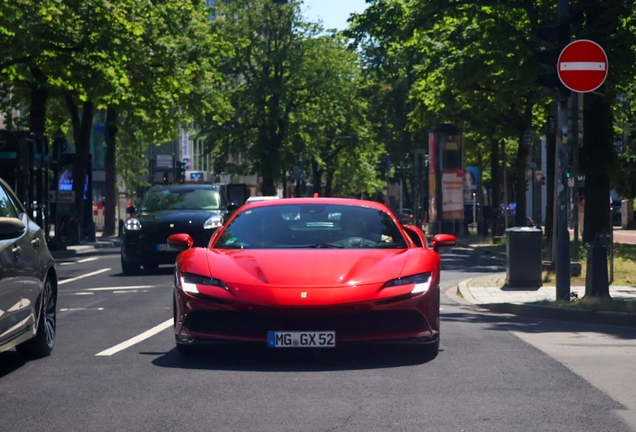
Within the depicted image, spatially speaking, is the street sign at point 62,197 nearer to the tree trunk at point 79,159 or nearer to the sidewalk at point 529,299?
the tree trunk at point 79,159

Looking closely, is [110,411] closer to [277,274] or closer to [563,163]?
[277,274]

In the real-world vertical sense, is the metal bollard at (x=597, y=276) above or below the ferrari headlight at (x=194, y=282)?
below

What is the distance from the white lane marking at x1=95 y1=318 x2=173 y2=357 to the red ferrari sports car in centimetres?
89

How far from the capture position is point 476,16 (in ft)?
101

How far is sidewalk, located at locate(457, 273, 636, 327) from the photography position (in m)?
14.0

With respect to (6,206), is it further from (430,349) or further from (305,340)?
(430,349)

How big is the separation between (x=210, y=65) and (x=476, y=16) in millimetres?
12916

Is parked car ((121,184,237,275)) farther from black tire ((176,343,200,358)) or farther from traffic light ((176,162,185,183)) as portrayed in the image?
traffic light ((176,162,185,183))

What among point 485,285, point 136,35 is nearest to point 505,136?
point 136,35

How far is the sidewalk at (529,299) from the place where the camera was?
45.9ft

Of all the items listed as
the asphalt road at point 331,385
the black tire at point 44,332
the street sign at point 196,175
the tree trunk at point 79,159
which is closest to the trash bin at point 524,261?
the asphalt road at point 331,385

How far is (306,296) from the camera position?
967 centimetres

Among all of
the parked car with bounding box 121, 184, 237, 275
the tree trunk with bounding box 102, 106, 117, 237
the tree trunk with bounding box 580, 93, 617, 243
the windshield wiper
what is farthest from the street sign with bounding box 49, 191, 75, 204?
the windshield wiper

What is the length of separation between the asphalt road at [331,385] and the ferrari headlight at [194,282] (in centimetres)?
59
